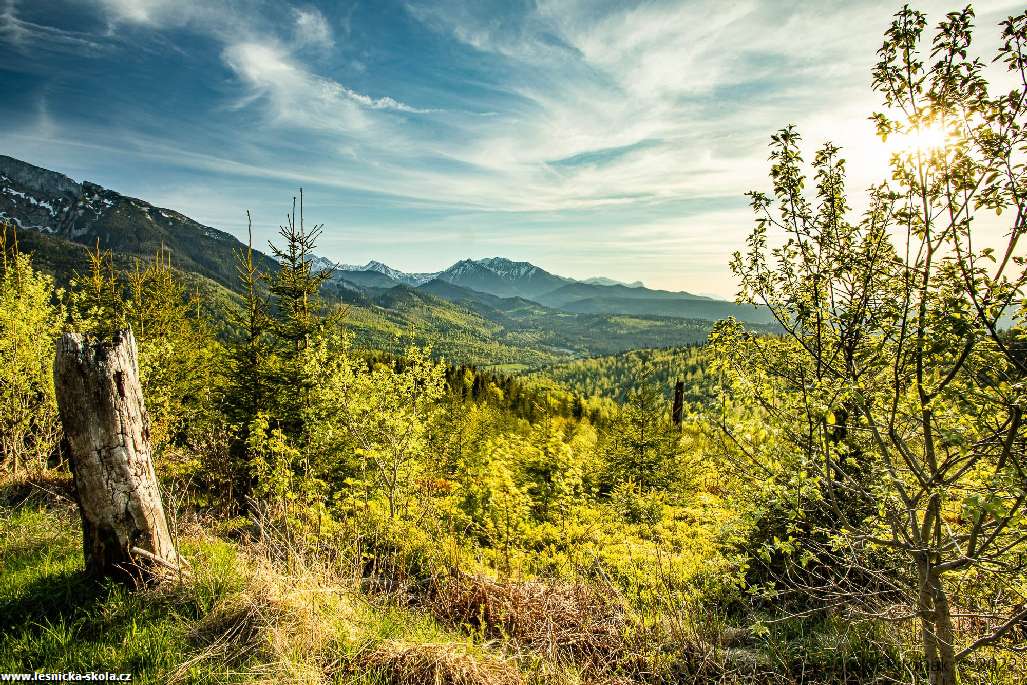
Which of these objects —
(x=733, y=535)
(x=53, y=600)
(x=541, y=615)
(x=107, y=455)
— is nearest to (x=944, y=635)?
(x=733, y=535)

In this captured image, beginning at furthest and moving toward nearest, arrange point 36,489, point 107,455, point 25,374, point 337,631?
point 25,374, point 36,489, point 107,455, point 337,631

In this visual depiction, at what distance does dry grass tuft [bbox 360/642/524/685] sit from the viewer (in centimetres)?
378

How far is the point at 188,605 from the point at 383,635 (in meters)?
1.86

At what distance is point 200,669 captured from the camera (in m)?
3.36

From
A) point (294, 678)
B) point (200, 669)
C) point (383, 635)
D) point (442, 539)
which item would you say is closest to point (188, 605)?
point (200, 669)

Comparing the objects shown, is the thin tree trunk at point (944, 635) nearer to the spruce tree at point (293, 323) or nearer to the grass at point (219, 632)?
the grass at point (219, 632)

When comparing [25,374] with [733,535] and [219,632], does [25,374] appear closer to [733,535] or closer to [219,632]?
[219,632]

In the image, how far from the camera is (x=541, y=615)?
18.7 ft

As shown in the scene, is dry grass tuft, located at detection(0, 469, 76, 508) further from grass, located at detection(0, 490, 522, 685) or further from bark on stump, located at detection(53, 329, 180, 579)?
bark on stump, located at detection(53, 329, 180, 579)

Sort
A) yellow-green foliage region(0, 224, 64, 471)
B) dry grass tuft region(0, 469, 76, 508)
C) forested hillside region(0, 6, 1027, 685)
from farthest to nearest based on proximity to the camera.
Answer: yellow-green foliage region(0, 224, 64, 471) → dry grass tuft region(0, 469, 76, 508) → forested hillside region(0, 6, 1027, 685)

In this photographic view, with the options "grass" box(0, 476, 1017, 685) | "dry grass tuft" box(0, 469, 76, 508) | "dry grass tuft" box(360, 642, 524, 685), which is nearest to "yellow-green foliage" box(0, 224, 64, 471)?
"dry grass tuft" box(0, 469, 76, 508)

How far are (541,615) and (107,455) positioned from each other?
204 inches

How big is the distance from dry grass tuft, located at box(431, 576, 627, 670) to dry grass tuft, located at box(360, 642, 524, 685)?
3.69 feet

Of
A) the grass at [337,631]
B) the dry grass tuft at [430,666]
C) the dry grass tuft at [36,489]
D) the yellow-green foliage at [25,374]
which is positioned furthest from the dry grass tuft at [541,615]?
the yellow-green foliage at [25,374]
